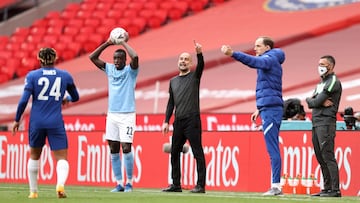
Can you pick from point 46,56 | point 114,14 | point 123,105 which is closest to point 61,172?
point 46,56

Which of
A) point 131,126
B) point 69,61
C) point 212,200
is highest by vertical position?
point 69,61

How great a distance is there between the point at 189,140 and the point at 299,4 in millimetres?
14709

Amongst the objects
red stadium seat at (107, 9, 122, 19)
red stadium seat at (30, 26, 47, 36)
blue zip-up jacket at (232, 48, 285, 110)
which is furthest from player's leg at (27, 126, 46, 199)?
red stadium seat at (30, 26, 47, 36)

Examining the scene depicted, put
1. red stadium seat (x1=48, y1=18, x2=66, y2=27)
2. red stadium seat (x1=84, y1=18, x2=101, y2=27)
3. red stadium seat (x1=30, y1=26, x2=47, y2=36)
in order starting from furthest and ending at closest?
red stadium seat (x1=48, y1=18, x2=66, y2=27), red stadium seat (x1=30, y1=26, x2=47, y2=36), red stadium seat (x1=84, y1=18, x2=101, y2=27)

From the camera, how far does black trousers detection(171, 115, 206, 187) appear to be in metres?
15.8

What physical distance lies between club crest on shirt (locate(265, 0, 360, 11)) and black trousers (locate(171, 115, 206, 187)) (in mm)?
13264

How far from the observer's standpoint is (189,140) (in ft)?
52.4

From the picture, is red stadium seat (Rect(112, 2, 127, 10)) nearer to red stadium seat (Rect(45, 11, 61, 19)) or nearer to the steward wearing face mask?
red stadium seat (Rect(45, 11, 61, 19))

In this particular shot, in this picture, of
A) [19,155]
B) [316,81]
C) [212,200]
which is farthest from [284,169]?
[316,81]

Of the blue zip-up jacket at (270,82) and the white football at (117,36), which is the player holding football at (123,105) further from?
the blue zip-up jacket at (270,82)

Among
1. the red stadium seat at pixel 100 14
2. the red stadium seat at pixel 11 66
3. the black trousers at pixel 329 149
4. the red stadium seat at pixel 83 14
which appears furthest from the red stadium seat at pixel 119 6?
the black trousers at pixel 329 149

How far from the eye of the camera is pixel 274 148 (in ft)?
49.2

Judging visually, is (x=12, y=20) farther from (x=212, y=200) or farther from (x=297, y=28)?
(x=212, y=200)

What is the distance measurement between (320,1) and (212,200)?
1662 cm
